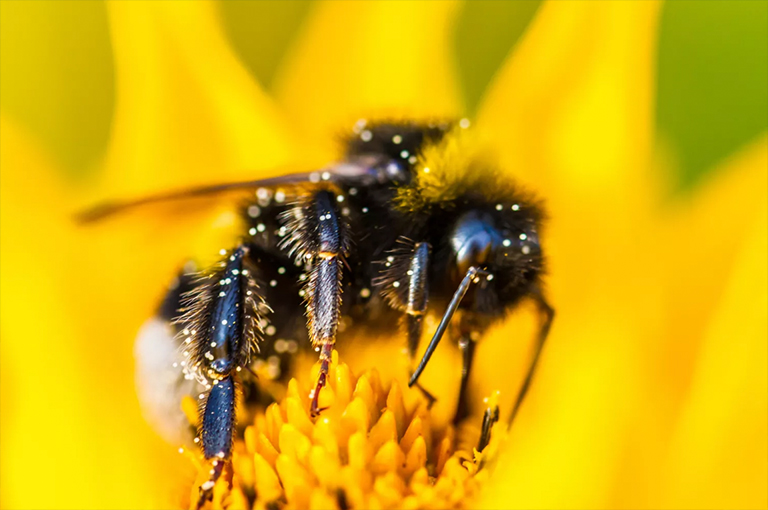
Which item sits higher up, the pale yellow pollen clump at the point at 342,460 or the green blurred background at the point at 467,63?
the green blurred background at the point at 467,63

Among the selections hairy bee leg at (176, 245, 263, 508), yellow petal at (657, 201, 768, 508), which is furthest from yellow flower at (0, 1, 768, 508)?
hairy bee leg at (176, 245, 263, 508)

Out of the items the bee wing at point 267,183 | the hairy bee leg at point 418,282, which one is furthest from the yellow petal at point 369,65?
the hairy bee leg at point 418,282

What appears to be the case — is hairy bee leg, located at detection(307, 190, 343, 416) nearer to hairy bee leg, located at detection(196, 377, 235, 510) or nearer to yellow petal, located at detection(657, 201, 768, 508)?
hairy bee leg, located at detection(196, 377, 235, 510)

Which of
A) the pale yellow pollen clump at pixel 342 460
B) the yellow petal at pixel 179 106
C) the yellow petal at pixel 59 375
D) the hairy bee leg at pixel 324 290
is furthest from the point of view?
the yellow petal at pixel 179 106

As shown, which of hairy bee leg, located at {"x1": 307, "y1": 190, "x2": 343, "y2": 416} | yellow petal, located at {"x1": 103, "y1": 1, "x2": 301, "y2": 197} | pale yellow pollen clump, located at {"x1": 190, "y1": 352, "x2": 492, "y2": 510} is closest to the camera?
hairy bee leg, located at {"x1": 307, "y1": 190, "x2": 343, "y2": 416}

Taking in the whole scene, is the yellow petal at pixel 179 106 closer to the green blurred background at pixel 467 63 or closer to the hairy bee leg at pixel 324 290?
the green blurred background at pixel 467 63

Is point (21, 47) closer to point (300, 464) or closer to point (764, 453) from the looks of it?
point (300, 464)

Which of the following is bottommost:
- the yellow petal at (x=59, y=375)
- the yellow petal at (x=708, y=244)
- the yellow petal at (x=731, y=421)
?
Result: the yellow petal at (x=59, y=375)

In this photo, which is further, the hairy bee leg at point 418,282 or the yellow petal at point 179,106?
the yellow petal at point 179,106
